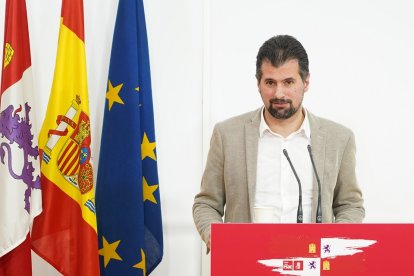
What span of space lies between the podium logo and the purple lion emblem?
4.81 feet

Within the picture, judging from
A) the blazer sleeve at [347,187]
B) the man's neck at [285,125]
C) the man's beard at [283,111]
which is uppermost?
the man's beard at [283,111]

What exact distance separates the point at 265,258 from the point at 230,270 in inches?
3.4

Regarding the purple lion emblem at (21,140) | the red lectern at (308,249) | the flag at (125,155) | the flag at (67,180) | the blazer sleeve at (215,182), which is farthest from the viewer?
the flag at (125,155)

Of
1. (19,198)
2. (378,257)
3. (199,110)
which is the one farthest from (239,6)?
(378,257)

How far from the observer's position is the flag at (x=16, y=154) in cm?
224

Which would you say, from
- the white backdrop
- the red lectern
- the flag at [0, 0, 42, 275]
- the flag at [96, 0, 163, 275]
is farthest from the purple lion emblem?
the red lectern

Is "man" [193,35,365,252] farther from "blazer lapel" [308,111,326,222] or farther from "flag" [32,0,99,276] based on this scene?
"flag" [32,0,99,276]

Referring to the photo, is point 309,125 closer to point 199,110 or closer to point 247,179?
point 247,179

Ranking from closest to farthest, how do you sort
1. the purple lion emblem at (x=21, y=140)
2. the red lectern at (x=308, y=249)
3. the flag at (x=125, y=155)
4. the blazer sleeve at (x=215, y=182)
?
the red lectern at (x=308, y=249) < the blazer sleeve at (x=215, y=182) < the purple lion emblem at (x=21, y=140) < the flag at (x=125, y=155)

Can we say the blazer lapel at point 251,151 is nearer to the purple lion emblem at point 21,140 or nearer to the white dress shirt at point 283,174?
the white dress shirt at point 283,174

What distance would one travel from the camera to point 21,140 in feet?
7.36

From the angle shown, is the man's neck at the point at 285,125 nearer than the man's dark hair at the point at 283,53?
No

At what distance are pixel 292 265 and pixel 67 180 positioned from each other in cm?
145

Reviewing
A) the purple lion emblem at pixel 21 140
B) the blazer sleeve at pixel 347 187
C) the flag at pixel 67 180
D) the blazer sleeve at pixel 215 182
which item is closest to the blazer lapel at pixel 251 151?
the blazer sleeve at pixel 215 182
